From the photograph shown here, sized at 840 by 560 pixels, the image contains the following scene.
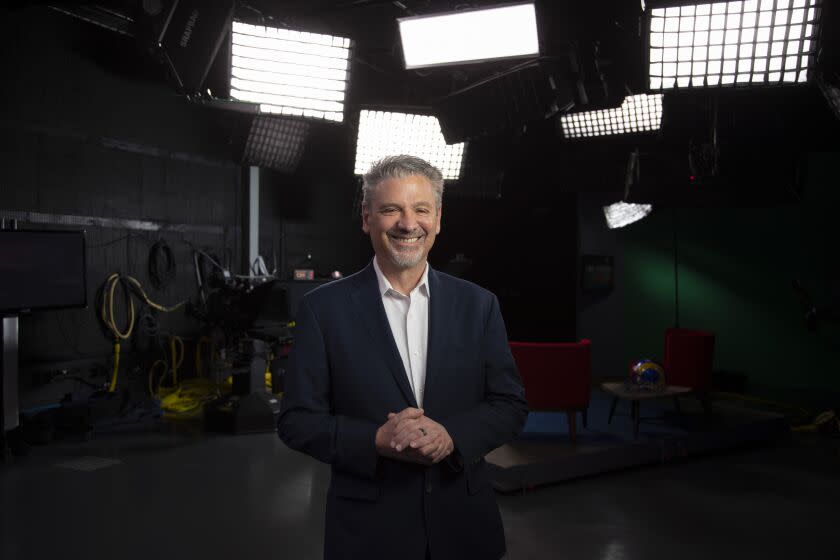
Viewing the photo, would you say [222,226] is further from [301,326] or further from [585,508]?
[301,326]

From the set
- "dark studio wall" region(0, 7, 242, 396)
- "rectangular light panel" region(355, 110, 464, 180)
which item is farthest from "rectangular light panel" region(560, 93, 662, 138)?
"dark studio wall" region(0, 7, 242, 396)

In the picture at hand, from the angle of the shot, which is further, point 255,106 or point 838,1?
point 255,106

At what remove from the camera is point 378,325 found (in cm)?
150

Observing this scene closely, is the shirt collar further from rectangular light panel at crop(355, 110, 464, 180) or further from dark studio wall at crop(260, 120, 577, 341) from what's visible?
dark studio wall at crop(260, 120, 577, 341)

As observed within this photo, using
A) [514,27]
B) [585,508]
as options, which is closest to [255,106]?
[514,27]

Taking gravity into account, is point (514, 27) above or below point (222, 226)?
above

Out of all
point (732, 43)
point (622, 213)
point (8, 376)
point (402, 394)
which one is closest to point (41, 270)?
point (8, 376)

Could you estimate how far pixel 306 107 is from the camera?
13.2ft

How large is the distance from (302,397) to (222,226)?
616 cm

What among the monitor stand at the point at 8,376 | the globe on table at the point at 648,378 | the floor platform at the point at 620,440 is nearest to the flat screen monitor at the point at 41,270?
the monitor stand at the point at 8,376

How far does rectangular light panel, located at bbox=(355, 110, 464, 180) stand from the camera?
210 inches

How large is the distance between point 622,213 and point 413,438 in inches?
281

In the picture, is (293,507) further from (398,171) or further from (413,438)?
(398,171)

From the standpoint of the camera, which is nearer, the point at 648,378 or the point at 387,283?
the point at 387,283
